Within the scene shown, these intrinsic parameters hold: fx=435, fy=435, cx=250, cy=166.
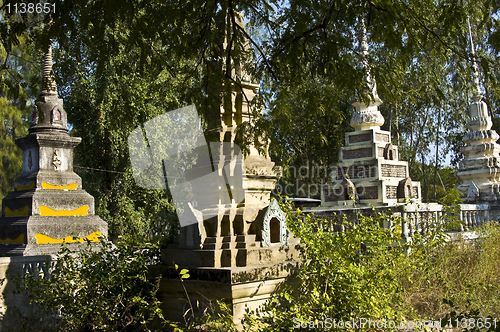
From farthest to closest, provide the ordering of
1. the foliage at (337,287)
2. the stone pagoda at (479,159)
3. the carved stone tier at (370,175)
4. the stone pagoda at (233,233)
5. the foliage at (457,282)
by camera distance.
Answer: the stone pagoda at (479,159), the carved stone tier at (370,175), the foliage at (457,282), the stone pagoda at (233,233), the foliage at (337,287)

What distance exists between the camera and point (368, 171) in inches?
531

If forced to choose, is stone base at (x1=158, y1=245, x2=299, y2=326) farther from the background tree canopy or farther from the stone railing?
the stone railing

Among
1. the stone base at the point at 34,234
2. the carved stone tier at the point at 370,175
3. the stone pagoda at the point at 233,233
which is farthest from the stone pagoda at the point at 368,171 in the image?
the stone pagoda at the point at 233,233

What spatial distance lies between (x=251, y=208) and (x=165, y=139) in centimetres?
1290

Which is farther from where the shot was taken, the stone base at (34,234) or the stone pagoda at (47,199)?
the stone pagoda at (47,199)

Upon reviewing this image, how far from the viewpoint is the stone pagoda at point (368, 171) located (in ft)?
43.2

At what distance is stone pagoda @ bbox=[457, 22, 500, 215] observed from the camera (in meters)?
15.2

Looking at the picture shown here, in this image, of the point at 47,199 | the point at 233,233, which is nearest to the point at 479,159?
the point at 233,233

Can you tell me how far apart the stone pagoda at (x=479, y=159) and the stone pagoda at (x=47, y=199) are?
12.5 m

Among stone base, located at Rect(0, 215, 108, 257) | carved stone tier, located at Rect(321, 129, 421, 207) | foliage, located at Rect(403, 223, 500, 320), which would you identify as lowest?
foliage, located at Rect(403, 223, 500, 320)

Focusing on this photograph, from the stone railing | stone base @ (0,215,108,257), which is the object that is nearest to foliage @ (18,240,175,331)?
stone base @ (0,215,108,257)

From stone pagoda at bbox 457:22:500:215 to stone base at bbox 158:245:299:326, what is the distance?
1237 centimetres

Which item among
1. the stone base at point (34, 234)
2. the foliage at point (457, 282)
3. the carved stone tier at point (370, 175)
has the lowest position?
the foliage at point (457, 282)

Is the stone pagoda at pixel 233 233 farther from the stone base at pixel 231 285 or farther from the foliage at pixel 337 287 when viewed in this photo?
the foliage at pixel 337 287
